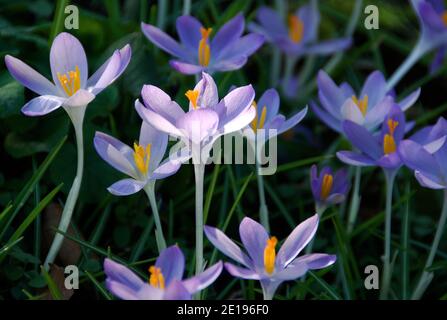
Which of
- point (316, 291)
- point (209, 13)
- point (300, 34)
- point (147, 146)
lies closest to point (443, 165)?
point (316, 291)

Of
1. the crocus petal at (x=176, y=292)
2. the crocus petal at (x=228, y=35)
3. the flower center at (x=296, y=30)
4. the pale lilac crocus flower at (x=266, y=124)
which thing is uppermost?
the flower center at (x=296, y=30)

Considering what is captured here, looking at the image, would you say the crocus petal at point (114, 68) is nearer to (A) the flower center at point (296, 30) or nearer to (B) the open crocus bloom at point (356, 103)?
(B) the open crocus bloom at point (356, 103)

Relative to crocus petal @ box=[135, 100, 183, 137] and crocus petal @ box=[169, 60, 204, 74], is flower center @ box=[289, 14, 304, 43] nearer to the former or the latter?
crocus petal @ box=[169, 60, 204, 74]

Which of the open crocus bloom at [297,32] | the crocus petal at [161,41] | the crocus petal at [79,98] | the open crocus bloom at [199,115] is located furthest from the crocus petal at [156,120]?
the open crocus bloom at [297,32]

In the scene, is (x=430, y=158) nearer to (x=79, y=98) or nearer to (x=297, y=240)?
(x=297, y=240)

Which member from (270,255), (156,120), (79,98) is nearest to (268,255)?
(270,255)

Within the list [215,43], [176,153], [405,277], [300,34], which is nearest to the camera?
[176,153]
